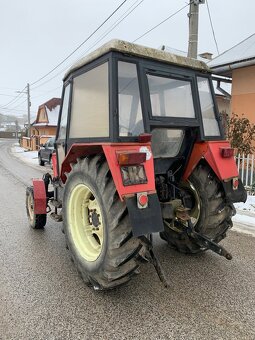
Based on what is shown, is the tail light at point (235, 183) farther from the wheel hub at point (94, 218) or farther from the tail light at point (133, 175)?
the wheel hub at point (94, 218)

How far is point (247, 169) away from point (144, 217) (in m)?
6.10

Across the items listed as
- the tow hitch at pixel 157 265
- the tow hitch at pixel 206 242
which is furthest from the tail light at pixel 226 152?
the tow hitch at pixel 157 265

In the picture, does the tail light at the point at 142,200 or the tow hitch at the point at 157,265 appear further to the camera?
the tow hitch at the point at 157,265

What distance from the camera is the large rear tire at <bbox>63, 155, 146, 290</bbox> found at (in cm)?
272

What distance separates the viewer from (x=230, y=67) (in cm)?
1008

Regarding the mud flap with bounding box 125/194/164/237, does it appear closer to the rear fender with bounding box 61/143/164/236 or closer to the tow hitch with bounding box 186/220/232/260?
the rear fender with bounding box 61/143/164/236

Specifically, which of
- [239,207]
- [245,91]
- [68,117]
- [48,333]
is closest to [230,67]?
[245,91]

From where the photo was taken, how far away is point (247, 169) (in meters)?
8.01

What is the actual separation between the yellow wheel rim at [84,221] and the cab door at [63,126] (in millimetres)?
877

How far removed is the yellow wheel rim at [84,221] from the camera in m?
3.34

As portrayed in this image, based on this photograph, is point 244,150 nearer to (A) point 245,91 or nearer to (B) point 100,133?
(A) point 245,91

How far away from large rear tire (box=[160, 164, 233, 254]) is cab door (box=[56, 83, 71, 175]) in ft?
5.45

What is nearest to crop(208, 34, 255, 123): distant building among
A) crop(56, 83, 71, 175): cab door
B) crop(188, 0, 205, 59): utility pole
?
crop(188, 0, 205, 59): utility pole

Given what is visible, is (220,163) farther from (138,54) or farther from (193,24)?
(193,24)
